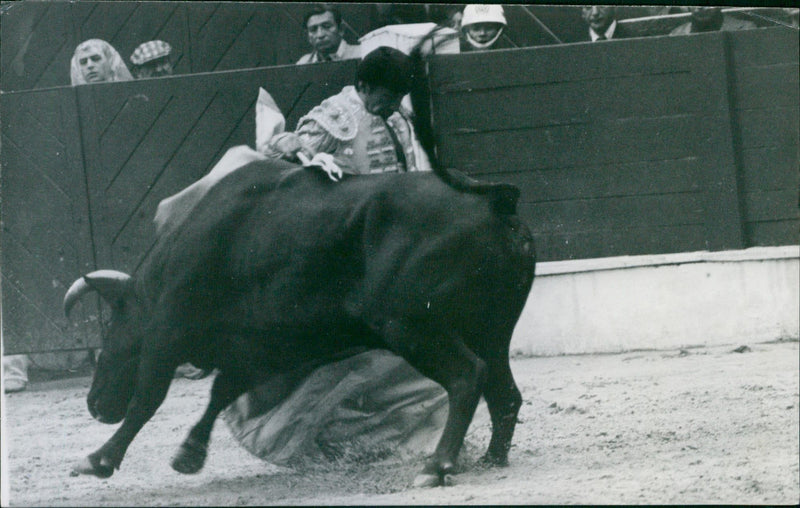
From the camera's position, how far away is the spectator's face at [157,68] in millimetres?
5902

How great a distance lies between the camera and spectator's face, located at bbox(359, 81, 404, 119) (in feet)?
16.8

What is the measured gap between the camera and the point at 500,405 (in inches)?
190

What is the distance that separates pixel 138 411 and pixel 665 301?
2.56 meters

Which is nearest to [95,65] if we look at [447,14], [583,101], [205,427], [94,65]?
[94,65]

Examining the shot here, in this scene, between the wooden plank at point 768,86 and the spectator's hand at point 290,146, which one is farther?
the wooden plank at point 768,86

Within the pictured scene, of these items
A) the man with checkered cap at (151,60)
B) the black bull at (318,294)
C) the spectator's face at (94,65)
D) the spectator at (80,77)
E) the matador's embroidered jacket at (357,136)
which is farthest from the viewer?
the man with checkered cap at (151,60)

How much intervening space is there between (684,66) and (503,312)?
209cm

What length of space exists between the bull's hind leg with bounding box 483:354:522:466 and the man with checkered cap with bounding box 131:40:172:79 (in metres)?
2.12

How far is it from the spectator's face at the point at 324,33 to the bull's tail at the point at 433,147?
0.46 m

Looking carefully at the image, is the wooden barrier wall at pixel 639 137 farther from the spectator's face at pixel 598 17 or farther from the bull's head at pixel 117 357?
the bull's head at pixel 117 357

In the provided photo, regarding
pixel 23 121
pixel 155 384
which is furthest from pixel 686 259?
pixel 23 121

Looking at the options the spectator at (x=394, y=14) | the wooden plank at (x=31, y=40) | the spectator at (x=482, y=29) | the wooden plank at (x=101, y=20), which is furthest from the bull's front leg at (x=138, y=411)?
the spectator at (x=482, y=29)

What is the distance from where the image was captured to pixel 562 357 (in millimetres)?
5820

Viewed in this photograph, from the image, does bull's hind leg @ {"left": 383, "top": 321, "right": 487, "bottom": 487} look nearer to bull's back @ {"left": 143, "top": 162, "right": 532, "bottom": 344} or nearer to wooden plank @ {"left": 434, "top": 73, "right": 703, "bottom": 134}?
bull's back @ {"left": 143, "top": 162, "right": 532, "bottom": 344}
